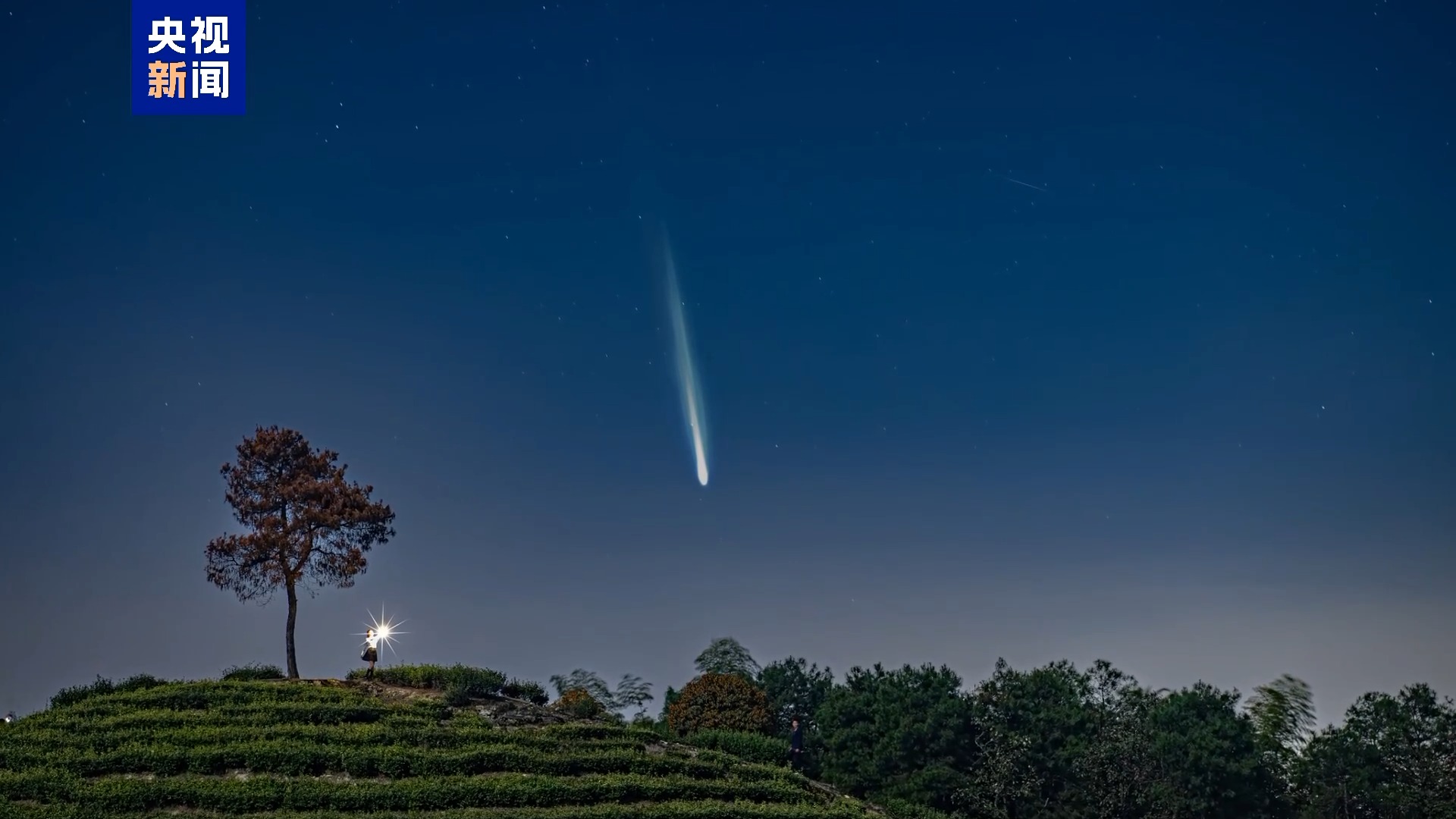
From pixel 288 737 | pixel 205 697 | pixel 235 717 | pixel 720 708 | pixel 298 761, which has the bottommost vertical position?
pixel 298 761

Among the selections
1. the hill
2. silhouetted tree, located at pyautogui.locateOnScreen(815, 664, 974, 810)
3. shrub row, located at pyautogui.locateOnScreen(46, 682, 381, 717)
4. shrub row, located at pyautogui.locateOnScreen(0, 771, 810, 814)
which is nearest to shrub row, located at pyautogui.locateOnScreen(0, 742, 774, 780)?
the hill

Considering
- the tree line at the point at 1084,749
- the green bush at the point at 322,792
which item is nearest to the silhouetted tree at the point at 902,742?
the tree line at the point at 1084,749

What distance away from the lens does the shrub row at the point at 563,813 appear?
2755cm

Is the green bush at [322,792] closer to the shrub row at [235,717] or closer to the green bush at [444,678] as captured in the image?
the shrub row at [235,717]

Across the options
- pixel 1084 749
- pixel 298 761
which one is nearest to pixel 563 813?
pixel 298 761

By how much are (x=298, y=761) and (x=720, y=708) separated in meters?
15.1

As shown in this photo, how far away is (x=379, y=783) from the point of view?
2981 cm

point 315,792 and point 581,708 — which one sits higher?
point 581,708

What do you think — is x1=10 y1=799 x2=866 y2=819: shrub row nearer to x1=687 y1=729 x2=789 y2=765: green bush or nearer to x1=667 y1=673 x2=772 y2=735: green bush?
x1=687 y1=729 x2=789 y2=765: green bush

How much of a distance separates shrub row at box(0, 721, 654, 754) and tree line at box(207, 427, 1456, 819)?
5461 millimetres

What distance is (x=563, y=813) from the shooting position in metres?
29.0

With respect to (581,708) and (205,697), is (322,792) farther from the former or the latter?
(581,708)

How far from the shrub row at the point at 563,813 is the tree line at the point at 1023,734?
7.59 metres

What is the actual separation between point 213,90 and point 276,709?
17.9 m
